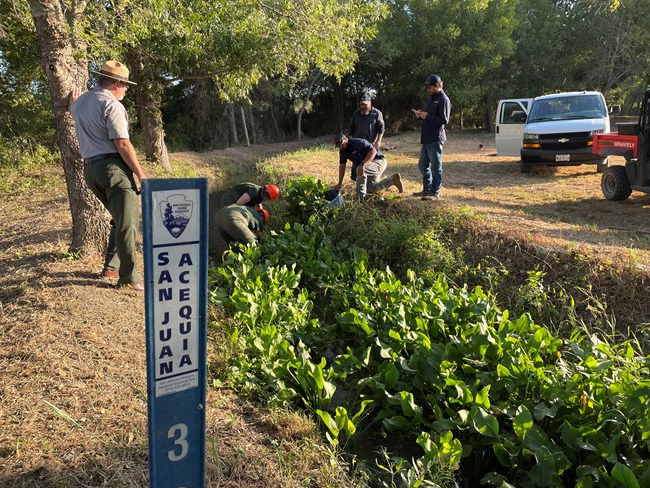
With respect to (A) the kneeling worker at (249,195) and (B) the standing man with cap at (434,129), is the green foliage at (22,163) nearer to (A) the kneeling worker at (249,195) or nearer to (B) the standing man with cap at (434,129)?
(A) the kneeling worker at (249,195)

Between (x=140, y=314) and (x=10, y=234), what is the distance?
4.58 meters

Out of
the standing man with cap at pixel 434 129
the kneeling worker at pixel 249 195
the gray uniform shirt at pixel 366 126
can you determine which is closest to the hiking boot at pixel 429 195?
the standing man with cap at pixel 434 129

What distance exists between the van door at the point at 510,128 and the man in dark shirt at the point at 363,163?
6938mm

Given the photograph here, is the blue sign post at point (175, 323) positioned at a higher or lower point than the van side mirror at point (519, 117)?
lower

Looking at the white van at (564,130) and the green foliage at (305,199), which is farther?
the white van at (564,130)

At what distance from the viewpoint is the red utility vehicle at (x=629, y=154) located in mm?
8227

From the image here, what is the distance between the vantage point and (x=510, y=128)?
14.4m

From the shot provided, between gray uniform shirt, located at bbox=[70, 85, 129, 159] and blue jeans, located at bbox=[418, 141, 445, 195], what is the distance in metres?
4.91

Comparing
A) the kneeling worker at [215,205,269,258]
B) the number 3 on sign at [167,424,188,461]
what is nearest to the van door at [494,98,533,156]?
the kneeling worker at [215,205,269,258]

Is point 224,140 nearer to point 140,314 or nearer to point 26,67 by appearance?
point 26,67

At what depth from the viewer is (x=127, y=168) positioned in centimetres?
482

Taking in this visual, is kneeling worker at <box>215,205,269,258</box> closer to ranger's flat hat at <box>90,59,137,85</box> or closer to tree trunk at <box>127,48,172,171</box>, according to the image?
ranger's flat hat at <box>90,59,137,85</box>

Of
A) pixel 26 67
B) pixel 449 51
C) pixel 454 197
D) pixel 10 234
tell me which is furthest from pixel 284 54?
pixel 449 51

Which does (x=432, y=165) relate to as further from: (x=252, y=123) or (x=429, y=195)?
(x=252, y=123)
